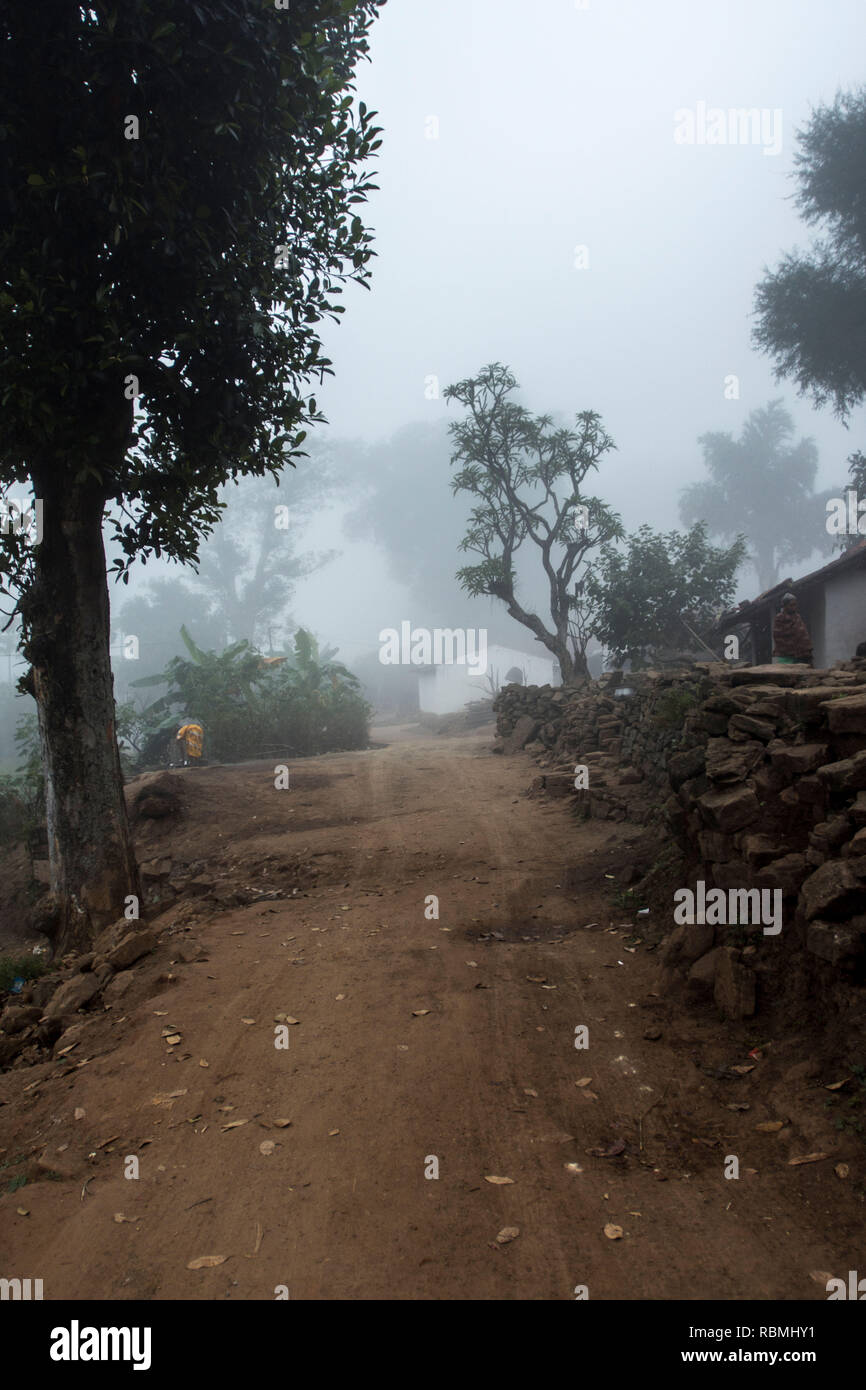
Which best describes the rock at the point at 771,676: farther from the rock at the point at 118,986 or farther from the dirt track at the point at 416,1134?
the rock at the point at 118,986

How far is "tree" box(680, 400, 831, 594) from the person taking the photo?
5681cm

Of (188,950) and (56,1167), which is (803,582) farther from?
(56,1167)

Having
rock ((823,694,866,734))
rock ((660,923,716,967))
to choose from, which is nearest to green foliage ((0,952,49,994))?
rock ((660,923,716,967))

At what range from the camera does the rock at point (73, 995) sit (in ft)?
17.7

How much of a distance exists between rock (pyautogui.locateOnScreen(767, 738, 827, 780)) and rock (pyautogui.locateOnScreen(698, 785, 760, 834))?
274 millimetres

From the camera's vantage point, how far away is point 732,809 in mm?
5152

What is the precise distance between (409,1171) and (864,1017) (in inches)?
91.3

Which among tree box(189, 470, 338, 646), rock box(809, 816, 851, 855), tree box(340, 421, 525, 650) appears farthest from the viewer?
tree box(340, 421, 525, 650)

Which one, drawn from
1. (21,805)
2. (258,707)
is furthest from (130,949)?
(258,707)

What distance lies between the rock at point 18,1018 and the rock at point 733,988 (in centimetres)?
476

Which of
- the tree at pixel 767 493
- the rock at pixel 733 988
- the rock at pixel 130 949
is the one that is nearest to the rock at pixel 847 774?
the rock at pixel 733 988

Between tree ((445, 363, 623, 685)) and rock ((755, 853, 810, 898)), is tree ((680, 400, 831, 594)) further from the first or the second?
rock ((755, 853, 810, 898))

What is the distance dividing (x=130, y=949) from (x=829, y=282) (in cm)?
2679

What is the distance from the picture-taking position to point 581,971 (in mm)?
5477
